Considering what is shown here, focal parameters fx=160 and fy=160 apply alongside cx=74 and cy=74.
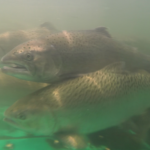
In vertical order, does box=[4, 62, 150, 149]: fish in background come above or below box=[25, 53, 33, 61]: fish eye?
below

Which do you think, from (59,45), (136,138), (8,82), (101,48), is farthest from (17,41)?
(136,138)

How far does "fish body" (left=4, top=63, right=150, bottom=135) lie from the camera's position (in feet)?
4.88

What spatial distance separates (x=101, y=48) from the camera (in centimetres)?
227

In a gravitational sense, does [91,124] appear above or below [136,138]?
above

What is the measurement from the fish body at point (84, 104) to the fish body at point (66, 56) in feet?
0.85

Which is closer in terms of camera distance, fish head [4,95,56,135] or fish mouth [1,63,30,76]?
fish head [4,95,56,135]

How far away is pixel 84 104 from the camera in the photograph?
5.08ft

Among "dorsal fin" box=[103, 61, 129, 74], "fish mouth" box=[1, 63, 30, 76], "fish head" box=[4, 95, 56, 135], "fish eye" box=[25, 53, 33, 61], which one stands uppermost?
"fish eye" box=[25, 53, 33, 61]

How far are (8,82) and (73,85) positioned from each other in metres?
1.26

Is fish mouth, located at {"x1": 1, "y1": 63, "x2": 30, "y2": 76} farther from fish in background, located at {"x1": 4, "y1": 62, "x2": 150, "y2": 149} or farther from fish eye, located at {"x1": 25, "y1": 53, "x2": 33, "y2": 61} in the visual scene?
fish in background, located at {"x1": 4, "y1": 62, "x2": 150, "y2": 149}

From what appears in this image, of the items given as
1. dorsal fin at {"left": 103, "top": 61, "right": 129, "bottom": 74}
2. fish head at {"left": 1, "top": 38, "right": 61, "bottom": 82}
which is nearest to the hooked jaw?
fish head at {"left": 1, "top": 38, "right": 61, "bottom": 82}

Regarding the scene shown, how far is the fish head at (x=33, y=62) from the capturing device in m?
1.78

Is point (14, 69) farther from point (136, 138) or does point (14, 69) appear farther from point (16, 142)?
point (136, 138)

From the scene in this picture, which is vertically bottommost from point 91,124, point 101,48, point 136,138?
point 136,138
